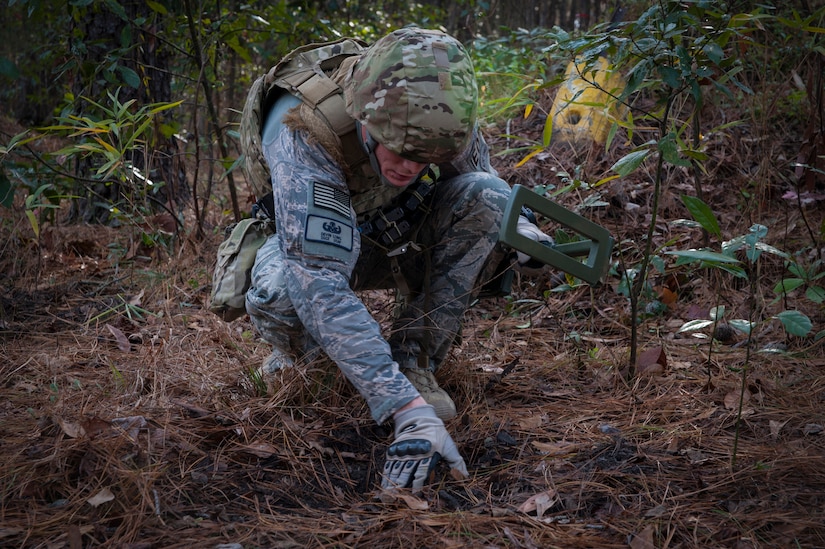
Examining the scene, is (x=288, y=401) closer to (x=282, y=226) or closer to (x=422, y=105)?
(x=282, y=226)

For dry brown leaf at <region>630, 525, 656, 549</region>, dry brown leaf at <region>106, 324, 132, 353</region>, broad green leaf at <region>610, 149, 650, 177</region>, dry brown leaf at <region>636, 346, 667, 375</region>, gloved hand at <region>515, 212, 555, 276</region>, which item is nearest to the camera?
dry brown leaf at <region>630, 525, 656, 549</region>

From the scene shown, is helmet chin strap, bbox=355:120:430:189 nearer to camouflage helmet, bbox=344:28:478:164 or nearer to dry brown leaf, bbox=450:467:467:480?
camouflage helmet, bbox=344:28:478:164

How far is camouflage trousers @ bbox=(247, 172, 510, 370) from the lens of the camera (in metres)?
2.37

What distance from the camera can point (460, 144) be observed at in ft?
6.73

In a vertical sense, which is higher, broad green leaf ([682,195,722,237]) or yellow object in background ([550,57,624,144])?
broad green leaf ([682,195,722,237])

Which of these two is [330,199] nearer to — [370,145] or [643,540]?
[370,145]

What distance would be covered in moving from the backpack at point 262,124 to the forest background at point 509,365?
12.0 inches

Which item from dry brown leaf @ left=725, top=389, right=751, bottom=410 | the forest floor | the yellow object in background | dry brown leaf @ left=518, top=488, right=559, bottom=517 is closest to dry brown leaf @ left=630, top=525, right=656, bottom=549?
the forest floor

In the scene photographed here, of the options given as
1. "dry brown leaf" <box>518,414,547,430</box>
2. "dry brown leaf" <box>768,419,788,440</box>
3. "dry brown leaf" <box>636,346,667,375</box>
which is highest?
"dry brown leaf" <box>768,419,788,440</box>

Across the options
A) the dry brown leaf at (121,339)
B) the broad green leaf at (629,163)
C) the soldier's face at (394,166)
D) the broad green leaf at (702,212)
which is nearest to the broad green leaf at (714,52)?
the broad green leaf at (629,163)

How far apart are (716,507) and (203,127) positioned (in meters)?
6.07

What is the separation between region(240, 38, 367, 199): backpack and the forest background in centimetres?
65

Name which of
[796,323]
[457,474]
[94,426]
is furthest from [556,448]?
[94,426]

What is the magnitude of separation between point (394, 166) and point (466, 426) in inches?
31.3
